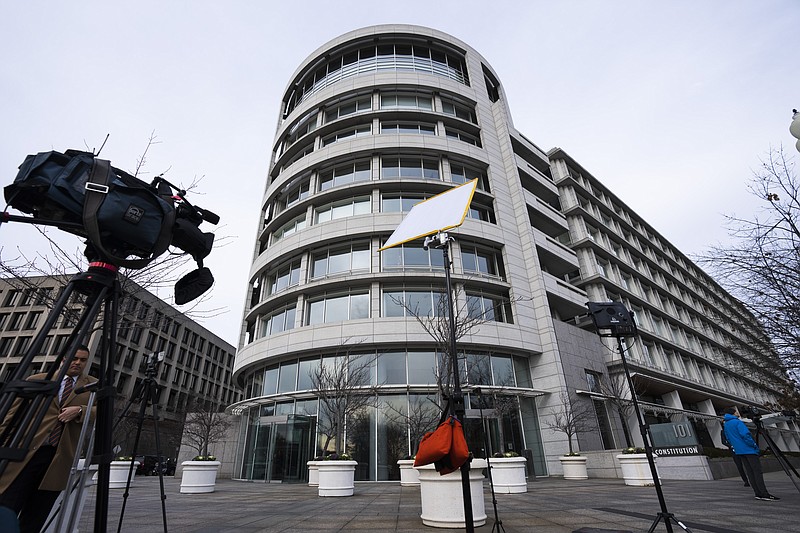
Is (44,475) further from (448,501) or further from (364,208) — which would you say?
(364,208)

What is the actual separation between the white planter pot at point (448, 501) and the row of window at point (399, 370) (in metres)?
11.2

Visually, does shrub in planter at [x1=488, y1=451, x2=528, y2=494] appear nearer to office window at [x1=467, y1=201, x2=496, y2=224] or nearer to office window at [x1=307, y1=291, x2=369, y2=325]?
office window at [x1=307, y1=291, x2=369, y2=325]

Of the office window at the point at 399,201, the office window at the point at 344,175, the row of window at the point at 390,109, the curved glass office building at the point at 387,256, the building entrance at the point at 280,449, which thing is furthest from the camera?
the row of window at the point at 390,109

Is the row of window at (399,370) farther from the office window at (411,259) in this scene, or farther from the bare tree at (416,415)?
the office window at (411,259)

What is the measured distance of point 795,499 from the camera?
728 centimetres

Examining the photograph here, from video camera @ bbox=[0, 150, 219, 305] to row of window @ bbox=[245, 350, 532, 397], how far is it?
15.6m

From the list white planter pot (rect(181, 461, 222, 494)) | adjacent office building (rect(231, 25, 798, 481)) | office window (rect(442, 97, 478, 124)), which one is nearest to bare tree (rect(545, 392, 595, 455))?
adjacent office building (rect(231, 25, 798, 481))

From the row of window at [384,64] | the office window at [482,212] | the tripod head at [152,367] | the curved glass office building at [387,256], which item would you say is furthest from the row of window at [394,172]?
the tripod head at [152,367]

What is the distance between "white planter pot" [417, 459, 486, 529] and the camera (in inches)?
216

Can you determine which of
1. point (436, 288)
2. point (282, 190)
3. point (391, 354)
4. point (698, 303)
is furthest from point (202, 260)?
point (698, 303)

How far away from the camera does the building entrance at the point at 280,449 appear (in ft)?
57.3

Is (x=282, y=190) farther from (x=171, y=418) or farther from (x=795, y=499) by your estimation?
(x=171, y=418)

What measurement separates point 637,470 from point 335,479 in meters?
10.1

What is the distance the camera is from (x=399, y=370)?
18469 mm
